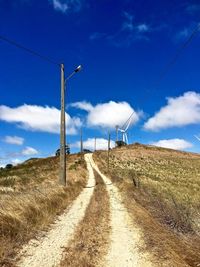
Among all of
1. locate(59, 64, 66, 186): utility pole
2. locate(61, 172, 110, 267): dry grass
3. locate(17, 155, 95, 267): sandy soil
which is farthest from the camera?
locate(59, 64, 66, 186): utility pole

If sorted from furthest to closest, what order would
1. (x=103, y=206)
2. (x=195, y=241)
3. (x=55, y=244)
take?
(x=103, y=206)
(x=195, y=241)
(x=55, y=244)

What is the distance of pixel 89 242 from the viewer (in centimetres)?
952

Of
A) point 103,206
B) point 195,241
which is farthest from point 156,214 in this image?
point 195,241

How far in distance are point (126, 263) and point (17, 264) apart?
2.46 metres

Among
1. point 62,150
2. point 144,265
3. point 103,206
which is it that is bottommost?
point 144,265

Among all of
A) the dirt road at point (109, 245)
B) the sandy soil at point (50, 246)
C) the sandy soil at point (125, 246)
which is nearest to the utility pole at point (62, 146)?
the dirt road at point (109, 245)

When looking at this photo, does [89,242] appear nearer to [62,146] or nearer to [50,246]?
[50,246]

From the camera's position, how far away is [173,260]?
25.4 feet

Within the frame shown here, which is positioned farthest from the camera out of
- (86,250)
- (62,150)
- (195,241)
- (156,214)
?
(62,150)

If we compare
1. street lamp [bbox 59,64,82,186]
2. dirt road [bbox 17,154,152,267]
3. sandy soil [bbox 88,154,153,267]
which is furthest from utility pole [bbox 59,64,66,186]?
sandy soil [bbox 88,154,153,267]

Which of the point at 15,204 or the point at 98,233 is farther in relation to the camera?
the point at 15,204

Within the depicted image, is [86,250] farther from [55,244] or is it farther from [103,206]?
[103,206]

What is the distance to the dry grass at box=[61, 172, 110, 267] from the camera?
306 inches

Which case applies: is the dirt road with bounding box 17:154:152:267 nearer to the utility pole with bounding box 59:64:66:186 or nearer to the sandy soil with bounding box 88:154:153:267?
the sandy soil with bounding box 88:154:153:267
